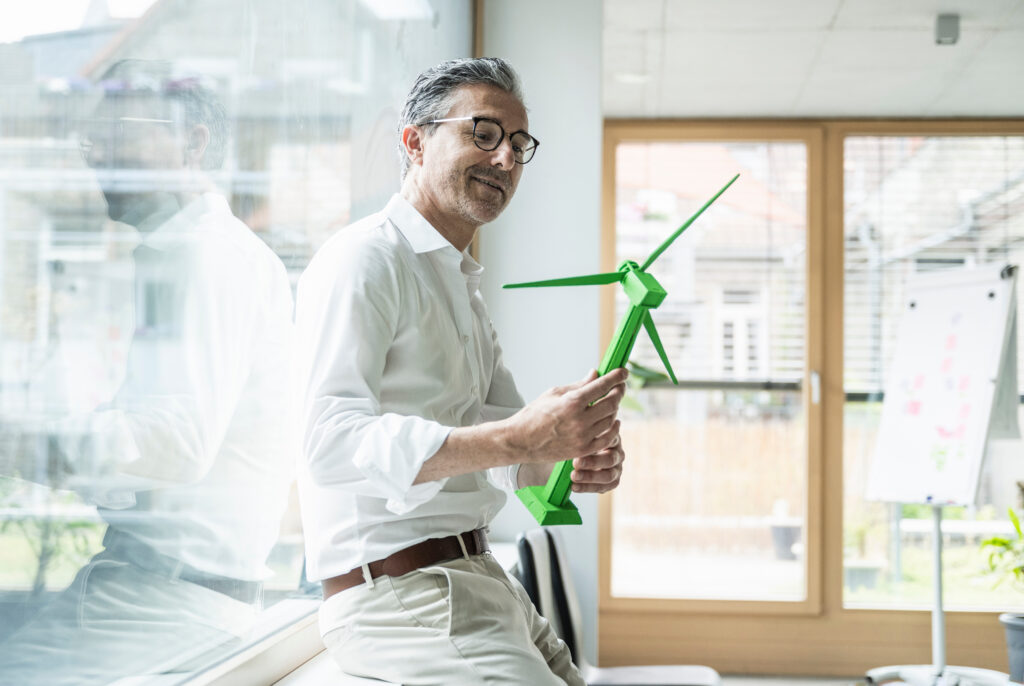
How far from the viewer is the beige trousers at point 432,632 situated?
117cm

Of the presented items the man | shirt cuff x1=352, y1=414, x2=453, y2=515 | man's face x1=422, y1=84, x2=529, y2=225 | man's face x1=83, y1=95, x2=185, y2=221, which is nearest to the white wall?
the man

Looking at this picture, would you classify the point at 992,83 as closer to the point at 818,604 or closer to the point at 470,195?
the point at 818,604

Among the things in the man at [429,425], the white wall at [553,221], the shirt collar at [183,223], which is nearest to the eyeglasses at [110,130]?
the shirt collar at [183,223]

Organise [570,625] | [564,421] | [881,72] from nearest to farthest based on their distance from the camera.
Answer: [564,421] < [570,625] < [881,72]

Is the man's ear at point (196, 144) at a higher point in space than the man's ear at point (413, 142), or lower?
lower

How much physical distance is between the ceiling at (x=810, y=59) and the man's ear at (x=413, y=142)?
213 cm

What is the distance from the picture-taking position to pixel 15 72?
36.0 inches

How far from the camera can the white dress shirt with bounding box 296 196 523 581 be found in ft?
3.50

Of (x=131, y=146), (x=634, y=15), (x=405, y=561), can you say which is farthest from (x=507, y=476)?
(x=634, y=15)

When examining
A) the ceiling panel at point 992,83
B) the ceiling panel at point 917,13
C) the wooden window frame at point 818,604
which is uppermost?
the ceiling panel at point 917,13

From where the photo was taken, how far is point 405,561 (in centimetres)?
124

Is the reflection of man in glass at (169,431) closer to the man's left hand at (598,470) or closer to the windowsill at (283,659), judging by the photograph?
the windowsill at (283,659)

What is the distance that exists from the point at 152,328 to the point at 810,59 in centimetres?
331

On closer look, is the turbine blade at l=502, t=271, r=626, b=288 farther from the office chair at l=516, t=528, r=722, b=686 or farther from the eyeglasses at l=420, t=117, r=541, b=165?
the office chair at l=516, t=528, r=722, b=686
